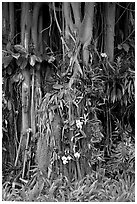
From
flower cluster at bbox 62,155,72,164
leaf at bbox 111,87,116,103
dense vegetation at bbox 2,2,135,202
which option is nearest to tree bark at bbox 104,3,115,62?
dense vegetation at bbox 2,2,135,202

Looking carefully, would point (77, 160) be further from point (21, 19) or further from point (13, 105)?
point (21, 19)

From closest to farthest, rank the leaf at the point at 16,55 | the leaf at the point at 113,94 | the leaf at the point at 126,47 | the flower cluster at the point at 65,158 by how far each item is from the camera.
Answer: the flower cluster at the point at 65,158, the leaf at the point at 16,55, the leaf at the point at 113,94, the leaf at the point at 126,47

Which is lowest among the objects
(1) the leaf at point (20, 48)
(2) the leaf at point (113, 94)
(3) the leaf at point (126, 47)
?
(2) the leaf at point (113, 94)

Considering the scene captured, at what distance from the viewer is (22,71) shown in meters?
3.21

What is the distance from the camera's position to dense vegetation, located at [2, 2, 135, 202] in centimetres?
295

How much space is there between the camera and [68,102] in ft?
9.66

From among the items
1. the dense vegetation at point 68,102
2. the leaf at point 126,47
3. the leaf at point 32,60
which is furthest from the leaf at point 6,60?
the leaf at point 126,47

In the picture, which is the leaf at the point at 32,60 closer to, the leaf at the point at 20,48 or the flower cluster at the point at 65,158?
the leaf at the point at 20,48

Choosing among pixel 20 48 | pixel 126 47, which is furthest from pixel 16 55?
pixel 126 47

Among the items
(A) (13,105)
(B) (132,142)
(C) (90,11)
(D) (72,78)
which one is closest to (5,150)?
(A) (13,105)

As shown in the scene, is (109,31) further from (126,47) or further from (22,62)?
(22,62)

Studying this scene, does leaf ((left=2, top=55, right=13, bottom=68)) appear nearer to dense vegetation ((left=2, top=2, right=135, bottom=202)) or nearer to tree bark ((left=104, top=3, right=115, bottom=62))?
dense vegetation ((left=2, top=2, right=135, bottom=202))

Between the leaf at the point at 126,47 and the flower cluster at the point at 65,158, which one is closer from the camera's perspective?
the flower cluster at the point at 65,158

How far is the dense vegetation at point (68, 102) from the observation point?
2.95m
